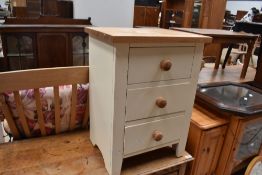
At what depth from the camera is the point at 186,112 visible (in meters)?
0.94

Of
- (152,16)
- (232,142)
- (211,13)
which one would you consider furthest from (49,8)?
(232,142)

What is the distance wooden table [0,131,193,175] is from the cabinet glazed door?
155 mm

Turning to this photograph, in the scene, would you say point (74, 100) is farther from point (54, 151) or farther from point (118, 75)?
point (118, 75)

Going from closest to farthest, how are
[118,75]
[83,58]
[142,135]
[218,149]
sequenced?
1. [118,75]
2. [142,135]
3. [218,149]
4. [83,58]

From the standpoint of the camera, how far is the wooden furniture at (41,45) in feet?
5.83

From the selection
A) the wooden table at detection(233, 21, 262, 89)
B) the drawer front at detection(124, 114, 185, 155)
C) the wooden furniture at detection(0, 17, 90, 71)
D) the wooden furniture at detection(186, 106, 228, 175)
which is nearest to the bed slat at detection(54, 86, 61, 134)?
the drawer front at detection(124, 114, 185, 155)

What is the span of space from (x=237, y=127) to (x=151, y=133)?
1.76ft

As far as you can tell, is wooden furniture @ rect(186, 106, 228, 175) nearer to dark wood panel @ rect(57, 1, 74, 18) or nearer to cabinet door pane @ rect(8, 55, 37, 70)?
cabinet door pane @ rect(8, 55, 37, 70)

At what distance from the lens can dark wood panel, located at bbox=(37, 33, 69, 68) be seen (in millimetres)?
1871

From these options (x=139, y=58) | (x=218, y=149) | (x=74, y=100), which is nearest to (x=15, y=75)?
(x=74, y=100)

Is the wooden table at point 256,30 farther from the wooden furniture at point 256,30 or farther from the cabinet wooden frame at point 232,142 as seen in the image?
the cabinet wooden frame at point 232,142

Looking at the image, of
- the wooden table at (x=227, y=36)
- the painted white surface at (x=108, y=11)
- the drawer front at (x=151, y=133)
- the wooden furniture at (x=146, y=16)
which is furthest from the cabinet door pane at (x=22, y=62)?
the wooden furniture at (x=146, y=16)

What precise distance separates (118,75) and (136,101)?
0.43ft

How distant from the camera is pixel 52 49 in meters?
1.93
